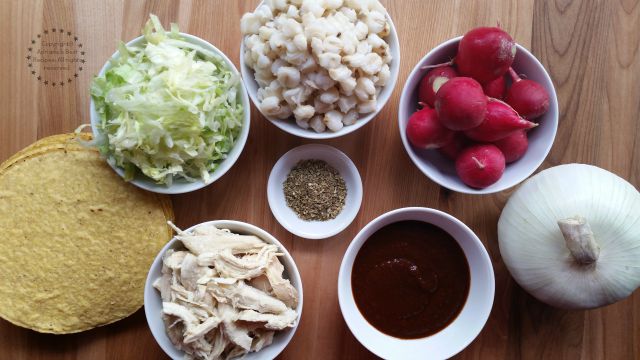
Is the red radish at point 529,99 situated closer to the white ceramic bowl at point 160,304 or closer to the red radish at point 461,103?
the red radish at point 461,103

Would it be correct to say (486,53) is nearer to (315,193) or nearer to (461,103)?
(461,103)

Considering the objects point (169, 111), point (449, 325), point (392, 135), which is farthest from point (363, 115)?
point (449, 325)

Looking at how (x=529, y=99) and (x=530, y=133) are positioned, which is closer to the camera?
(x=529, y=99)

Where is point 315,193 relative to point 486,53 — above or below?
below

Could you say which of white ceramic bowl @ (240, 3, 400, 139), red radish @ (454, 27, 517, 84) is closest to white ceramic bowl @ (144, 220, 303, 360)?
white ceramic bowl @ (240, 3, 400, 139)

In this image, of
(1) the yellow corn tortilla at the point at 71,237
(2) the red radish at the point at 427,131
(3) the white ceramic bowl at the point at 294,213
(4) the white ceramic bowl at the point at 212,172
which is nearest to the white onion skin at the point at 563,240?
(2) the red radish at the point at 427,131

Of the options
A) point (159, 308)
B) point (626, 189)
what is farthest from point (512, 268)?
point (159, 308)
